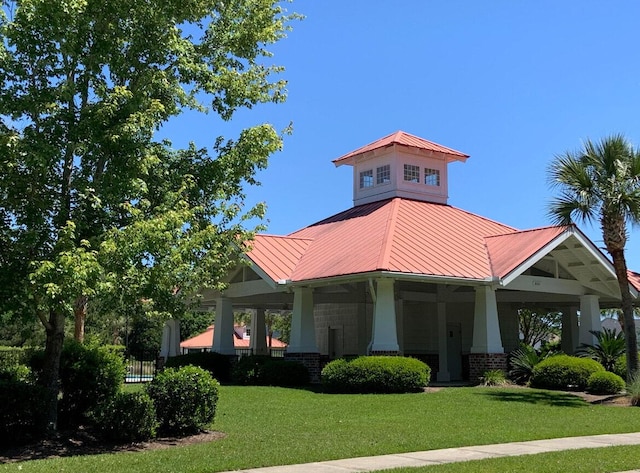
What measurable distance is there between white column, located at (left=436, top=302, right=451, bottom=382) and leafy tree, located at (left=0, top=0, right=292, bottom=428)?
594 inches

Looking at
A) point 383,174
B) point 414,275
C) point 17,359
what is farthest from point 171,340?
point 414,275

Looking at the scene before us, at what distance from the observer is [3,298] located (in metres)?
10.6

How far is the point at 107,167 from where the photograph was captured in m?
11.8

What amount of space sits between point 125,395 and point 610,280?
19.0 m

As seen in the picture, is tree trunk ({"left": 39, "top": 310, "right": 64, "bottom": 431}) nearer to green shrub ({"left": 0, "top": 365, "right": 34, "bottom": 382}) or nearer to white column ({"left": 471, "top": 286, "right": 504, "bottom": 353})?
green shrub ({"left": 0, "top": 365, "right": 34, "bottom": 382})

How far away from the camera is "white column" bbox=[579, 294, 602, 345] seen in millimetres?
24781

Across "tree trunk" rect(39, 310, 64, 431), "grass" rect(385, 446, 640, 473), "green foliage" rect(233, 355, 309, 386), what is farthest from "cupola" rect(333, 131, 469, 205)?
"grass" rect(385, 446, 640, 473)

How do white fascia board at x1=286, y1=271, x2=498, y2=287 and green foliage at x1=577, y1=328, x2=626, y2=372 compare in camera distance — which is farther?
green foliage at x1=577, y1=328, x2=626, y2=372

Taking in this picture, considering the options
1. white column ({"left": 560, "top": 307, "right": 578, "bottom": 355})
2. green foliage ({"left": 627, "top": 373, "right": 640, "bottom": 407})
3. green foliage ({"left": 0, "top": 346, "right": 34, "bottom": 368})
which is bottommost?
green foliage ({"left": 627, "top": 373, "right": 640, "bottom": 407})

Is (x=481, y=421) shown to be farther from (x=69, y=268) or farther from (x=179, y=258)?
(x=69, y=268)

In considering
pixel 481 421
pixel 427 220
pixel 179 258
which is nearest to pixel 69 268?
pixel 179 258

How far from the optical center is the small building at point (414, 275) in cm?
2177

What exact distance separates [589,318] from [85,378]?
18.0 meters

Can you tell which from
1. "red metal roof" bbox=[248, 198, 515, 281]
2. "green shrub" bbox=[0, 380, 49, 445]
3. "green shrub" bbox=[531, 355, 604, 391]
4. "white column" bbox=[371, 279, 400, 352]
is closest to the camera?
"green shrub" bbox=[0, 380, 49, 445]
